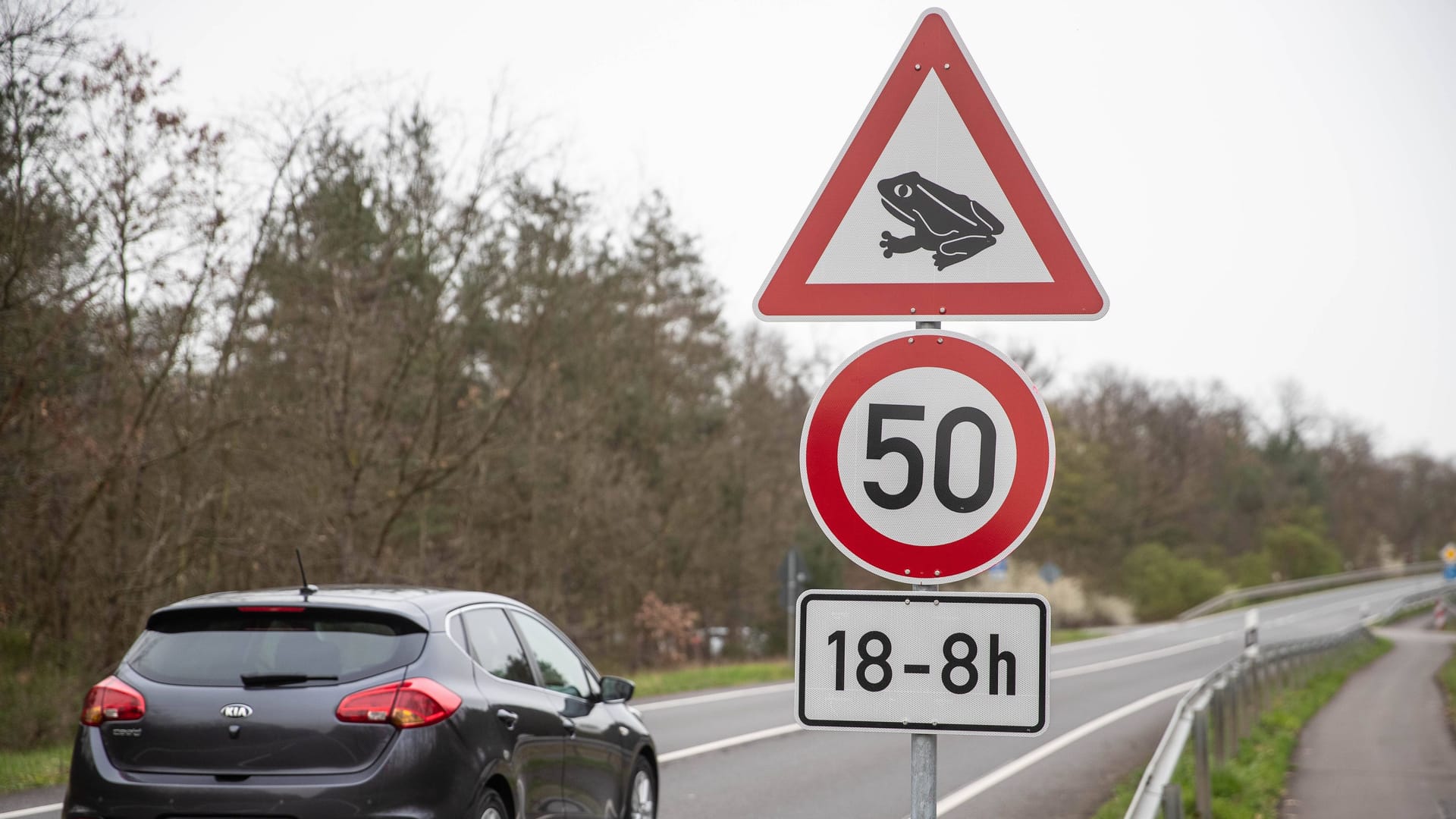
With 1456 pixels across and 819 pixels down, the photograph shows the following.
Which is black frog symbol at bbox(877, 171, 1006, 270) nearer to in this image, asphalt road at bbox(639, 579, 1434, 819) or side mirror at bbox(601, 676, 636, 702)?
side mirror at bbox(601, 676, 636, 702)

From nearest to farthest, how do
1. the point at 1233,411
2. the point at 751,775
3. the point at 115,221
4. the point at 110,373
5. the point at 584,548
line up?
the point at 751,775 → the point at 115,221 → the point at 110,373 → the point at 584,548 → the point at 1233,411

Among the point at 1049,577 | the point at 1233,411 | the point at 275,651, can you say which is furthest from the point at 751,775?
the point at 1233,411

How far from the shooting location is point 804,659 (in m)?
3.06

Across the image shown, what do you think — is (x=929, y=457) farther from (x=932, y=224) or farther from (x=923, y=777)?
(x=923, y=777)

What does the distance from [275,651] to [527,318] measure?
18.2 metres

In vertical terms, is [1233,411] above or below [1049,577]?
above

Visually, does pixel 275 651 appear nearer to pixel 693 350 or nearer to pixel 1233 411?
pixel 693 350

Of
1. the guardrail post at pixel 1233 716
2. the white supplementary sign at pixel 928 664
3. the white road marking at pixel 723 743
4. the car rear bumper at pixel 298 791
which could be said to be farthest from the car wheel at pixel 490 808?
the guardrail post at pixel 1233 716

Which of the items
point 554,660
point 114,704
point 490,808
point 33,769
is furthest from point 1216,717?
point 33,769

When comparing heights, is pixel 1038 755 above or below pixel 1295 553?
below

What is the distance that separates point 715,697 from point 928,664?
17.0 metres

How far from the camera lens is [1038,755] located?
14.2m

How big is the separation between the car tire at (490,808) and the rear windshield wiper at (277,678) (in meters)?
0.82

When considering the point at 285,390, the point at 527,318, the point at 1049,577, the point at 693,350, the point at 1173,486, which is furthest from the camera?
the point at 1173,486
